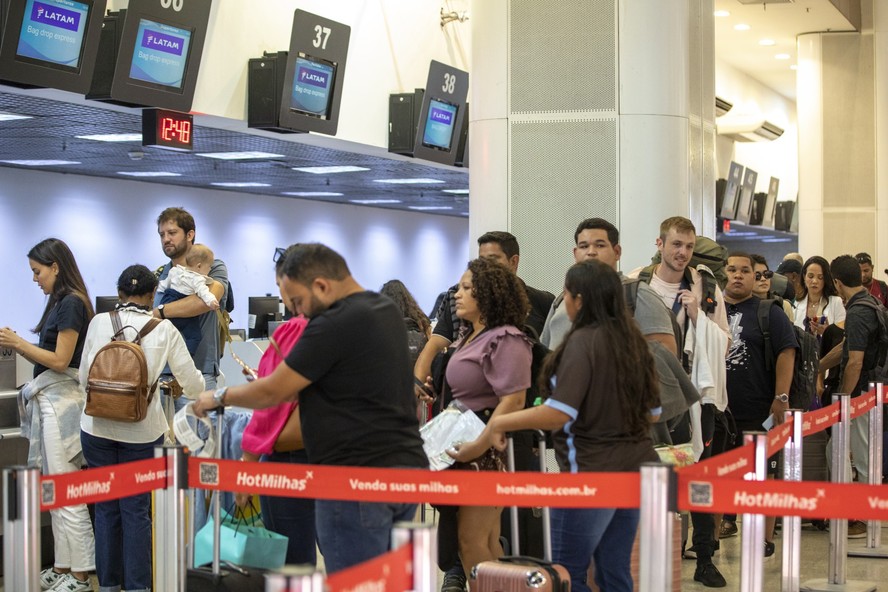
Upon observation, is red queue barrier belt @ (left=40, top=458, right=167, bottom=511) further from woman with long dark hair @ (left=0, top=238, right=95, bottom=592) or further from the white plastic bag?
woman with long dark hair @ (left=0, top=238, right=95, bottom=592)

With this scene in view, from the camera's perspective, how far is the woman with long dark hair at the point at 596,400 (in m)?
3.66

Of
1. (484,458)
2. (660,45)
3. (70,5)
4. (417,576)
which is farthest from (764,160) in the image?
(417,576)

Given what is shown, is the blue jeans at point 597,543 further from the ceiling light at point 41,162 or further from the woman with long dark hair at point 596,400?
the ceiling light at point 41,162

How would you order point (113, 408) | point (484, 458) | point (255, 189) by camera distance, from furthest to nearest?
point (255, 189) → point (113, 408) → point (484, 458)

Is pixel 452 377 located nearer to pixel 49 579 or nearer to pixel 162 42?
pixel 49 579

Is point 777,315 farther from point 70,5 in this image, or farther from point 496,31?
point 70,5

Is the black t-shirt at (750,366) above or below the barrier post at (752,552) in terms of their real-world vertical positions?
above

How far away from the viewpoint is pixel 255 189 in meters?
17.4

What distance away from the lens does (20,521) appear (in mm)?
3094

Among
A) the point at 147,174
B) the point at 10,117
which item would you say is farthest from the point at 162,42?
the point at 147,174

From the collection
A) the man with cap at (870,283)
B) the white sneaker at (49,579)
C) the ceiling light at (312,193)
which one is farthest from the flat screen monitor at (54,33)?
the ceiling light at (312,193)

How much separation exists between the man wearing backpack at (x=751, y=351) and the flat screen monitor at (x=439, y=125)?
5529 mm

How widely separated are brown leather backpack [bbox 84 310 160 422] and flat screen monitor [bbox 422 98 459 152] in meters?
6.71

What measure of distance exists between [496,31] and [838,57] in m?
8.54
